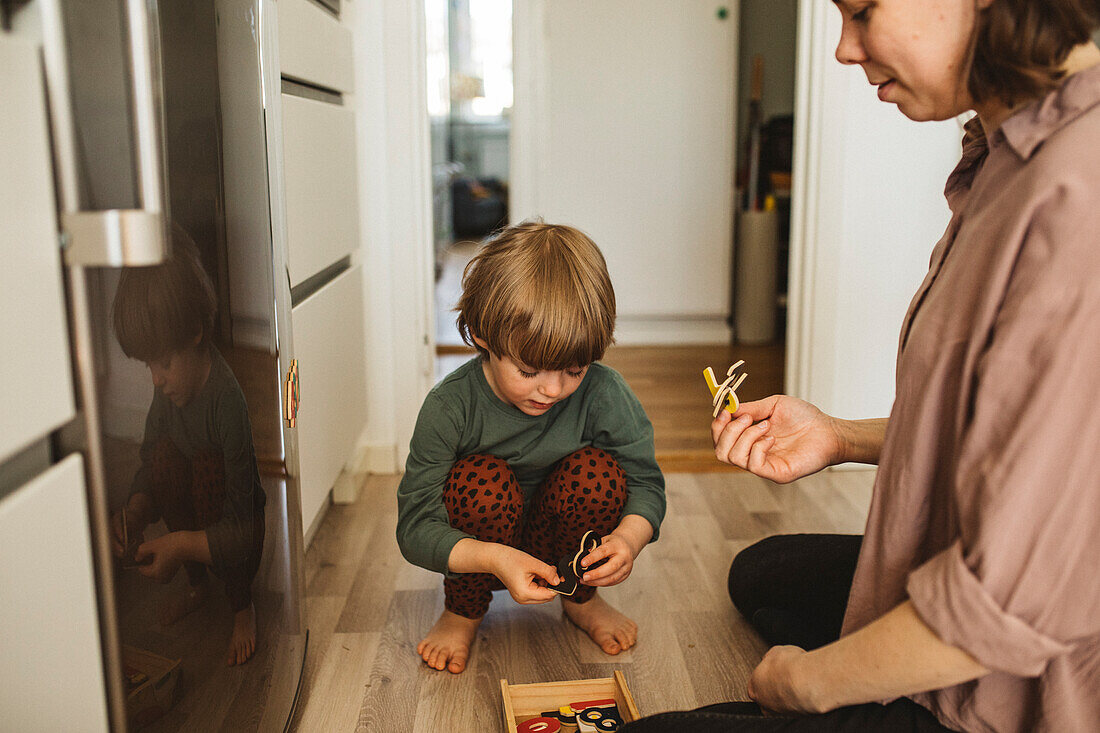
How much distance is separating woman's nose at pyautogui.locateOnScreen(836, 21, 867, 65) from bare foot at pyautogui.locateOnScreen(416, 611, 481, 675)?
0.90 meters

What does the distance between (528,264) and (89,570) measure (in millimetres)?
657

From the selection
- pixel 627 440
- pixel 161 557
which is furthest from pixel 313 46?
pixel 161 557

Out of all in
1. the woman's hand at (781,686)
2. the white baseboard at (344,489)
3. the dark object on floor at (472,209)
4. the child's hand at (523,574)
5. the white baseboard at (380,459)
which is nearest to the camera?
the woman's hand at (781,686)

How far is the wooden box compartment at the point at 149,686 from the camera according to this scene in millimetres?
683

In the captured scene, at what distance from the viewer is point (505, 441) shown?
4.22ft

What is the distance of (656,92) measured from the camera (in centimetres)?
336

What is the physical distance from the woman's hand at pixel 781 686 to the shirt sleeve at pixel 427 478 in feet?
1.56

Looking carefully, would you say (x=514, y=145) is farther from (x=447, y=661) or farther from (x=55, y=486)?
(x=55, y=486)

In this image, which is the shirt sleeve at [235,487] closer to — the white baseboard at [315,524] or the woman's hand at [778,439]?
the woman's hand at [778,439]

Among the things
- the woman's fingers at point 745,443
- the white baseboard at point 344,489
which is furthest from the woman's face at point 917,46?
the white baseboard at point 344,489

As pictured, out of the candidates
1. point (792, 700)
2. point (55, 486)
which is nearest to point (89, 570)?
point (55, 486)

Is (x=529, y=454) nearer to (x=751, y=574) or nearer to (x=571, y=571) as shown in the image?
(x=571, y=571)

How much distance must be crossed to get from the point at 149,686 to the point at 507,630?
0.72 metres

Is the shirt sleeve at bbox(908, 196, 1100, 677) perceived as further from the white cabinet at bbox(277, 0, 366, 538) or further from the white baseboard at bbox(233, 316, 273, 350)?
the white cabinet at bbox(277, 0, 366, 538)
